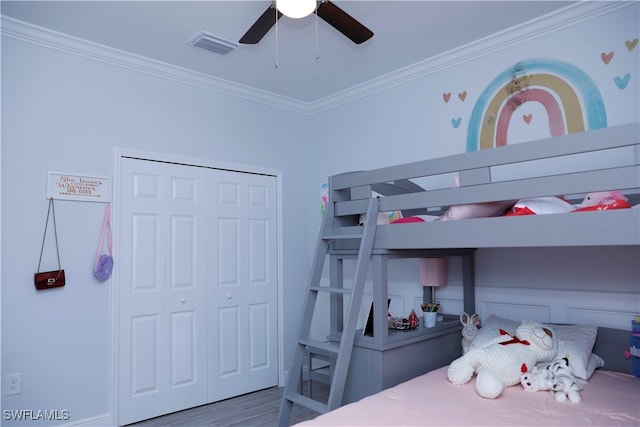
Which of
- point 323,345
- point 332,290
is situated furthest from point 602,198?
point 323,345

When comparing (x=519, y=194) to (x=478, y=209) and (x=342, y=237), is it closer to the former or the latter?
(x=478, y=209)

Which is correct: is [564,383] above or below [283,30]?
below

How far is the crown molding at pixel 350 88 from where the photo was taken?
9.08 feet

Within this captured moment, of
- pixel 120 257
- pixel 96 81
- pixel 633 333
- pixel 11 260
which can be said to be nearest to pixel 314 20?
pixel 96 81

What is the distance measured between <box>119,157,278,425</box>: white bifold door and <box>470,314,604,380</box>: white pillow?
199 centimetres

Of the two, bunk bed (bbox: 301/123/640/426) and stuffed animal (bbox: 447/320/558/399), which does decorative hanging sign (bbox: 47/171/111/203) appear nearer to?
bunk bed (bbox: 301/123/640/426)

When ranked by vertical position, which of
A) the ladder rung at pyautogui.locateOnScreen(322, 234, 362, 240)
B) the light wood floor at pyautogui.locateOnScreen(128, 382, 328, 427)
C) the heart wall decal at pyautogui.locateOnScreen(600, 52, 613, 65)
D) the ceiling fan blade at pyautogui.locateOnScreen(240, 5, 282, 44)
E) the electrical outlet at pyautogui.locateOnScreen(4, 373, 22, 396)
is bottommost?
the light wood floor at pyautogui.locateOnScreen(128, 382, 328, 427)

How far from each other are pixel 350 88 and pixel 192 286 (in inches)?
89.2

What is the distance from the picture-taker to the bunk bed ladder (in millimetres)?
2379

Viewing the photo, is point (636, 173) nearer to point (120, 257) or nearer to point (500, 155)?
point (500, 155)

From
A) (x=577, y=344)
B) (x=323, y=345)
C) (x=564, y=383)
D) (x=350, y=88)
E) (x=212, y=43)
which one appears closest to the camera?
(x=564, y=383)

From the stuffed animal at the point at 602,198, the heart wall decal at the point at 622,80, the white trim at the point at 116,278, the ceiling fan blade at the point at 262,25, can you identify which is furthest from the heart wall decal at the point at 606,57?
the white trim at the point at 116,278

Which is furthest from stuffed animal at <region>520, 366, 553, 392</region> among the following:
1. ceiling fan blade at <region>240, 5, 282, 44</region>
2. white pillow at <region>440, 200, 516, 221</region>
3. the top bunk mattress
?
ceiling fan blade at <region>240, 5, 282, 44</region>

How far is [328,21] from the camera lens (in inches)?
92.7
